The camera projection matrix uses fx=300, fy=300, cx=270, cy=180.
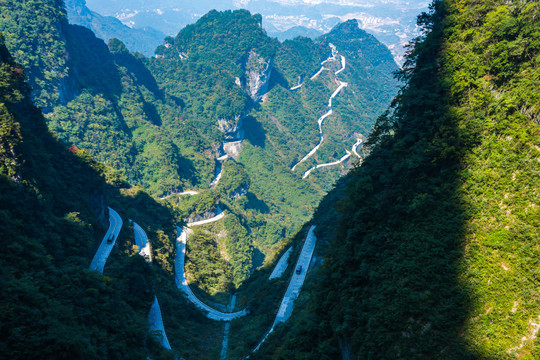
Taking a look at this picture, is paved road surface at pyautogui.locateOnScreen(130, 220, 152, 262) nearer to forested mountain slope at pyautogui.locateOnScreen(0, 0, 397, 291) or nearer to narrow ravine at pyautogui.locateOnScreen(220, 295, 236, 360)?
narrow ravine at pyautogui.locateOnScreen(220, 295, 236, 360)

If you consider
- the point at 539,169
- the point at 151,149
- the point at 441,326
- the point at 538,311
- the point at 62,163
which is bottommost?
the point at 441,326

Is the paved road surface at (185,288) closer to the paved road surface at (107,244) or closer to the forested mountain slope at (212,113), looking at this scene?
the forested mountain slope at (212,113)

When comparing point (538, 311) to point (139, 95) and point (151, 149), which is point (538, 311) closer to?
point (151, 149)

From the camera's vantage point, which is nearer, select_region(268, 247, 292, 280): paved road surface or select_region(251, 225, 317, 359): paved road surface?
select_region(251, 225, 317, 359): paved road surface

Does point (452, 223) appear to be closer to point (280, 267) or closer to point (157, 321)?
point (157, 321)

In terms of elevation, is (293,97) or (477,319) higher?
(293,97)

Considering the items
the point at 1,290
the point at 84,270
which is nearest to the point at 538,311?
the point at 1,290

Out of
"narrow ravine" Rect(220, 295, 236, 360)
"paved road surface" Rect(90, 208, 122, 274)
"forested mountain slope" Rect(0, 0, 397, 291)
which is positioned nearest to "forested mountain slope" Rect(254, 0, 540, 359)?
"narrow ravine" Rect(220, 295, 236, 360)
